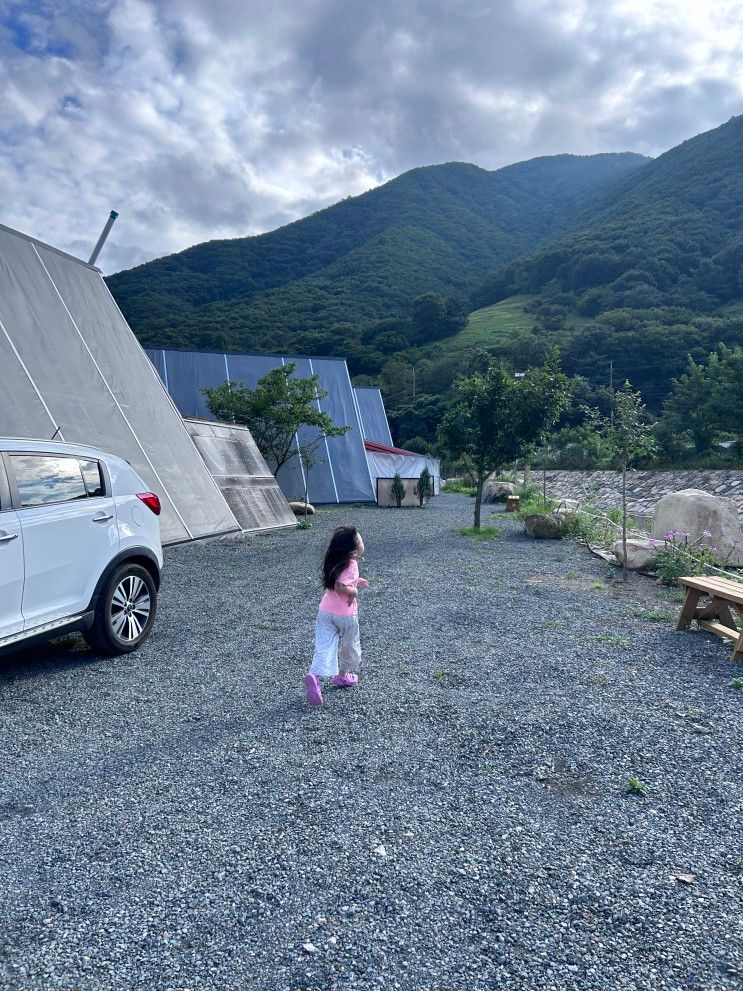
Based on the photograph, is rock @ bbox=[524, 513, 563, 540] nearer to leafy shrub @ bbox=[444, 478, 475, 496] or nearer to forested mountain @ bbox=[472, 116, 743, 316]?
leafy shrub @ bbox=[444, 478, 475, 496]

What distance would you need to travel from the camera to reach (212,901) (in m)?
2.32

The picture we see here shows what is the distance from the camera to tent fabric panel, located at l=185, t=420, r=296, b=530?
14.1m

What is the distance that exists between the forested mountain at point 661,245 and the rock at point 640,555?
53.6m

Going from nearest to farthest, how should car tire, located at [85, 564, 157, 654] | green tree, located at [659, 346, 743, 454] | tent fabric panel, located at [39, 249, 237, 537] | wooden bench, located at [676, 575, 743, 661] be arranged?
car tire, located at [85, 564, 157, 654]
wooden bench, located at [676, 575, 743, 661]
tent fabric panel, located at [39, 249, 237, 537]
green tree, located at [659, 346, 743, 454]

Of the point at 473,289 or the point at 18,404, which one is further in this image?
the point at 473,289

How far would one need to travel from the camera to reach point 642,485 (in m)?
21.6

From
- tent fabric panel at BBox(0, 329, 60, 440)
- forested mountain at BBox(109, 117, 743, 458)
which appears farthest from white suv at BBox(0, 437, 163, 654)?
forested mountain at BBox(109, 117, 743, 458)

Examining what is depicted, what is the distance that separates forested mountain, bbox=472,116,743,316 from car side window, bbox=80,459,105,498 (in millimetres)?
60889

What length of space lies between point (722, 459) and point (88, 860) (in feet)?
70.2

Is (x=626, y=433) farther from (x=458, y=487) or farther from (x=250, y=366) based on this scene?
(x=458, y=487)

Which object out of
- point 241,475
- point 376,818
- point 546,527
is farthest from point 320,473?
point 376,818

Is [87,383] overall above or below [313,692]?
above

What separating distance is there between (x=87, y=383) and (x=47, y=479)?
5964mm

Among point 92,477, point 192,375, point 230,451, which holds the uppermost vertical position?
point 192,375
